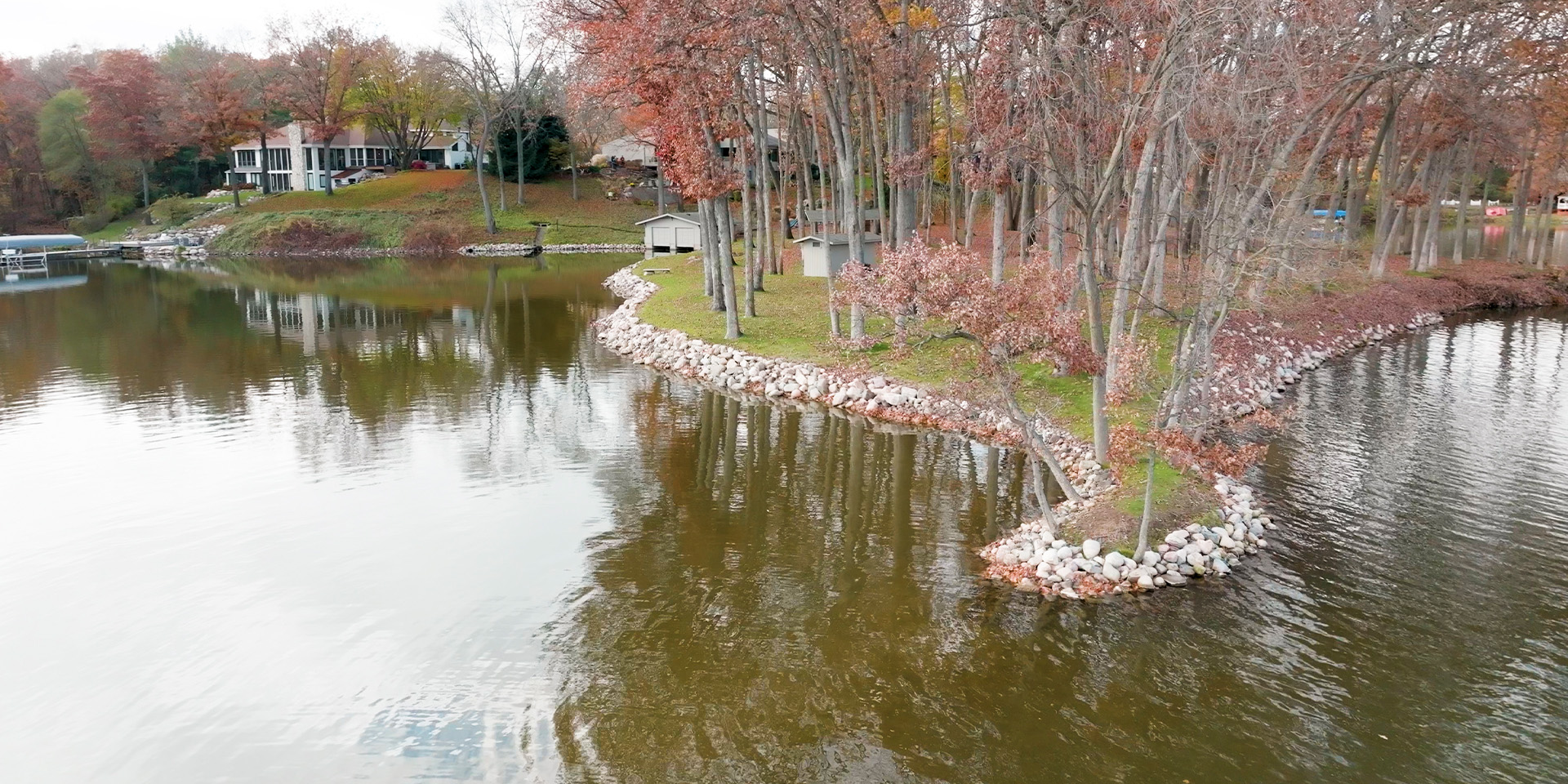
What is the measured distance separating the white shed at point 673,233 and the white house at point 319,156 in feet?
114

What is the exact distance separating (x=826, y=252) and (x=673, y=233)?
27.0 metres

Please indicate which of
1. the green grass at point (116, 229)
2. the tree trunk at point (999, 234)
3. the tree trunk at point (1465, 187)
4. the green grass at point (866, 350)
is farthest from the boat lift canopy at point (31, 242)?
the tree trunk at point (1465, 187)

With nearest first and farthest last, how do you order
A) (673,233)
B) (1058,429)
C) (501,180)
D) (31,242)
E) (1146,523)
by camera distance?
(1146,523) → (1058,429) → (673,233) → (31,242) → (501,180)

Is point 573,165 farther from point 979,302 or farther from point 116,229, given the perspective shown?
point 979,302

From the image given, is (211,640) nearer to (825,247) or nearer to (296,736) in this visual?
(296,736)

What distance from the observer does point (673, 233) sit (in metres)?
61.8

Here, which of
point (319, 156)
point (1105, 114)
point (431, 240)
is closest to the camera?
point (1105, 114)

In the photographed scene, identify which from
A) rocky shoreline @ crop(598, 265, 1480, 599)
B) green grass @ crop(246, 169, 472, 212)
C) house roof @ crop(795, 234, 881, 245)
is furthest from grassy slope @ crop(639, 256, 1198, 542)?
green grass @ crop(246, 169, 472, 212)

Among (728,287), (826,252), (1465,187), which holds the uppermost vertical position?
(1465,187)

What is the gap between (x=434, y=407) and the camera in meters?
24.0

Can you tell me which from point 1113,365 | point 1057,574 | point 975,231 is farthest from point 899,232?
point 975,231

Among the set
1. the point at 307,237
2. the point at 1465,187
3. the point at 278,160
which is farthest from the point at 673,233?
the point at 278,160

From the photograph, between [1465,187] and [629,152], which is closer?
[1465,187]

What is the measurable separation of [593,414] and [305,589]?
33.1 ft
